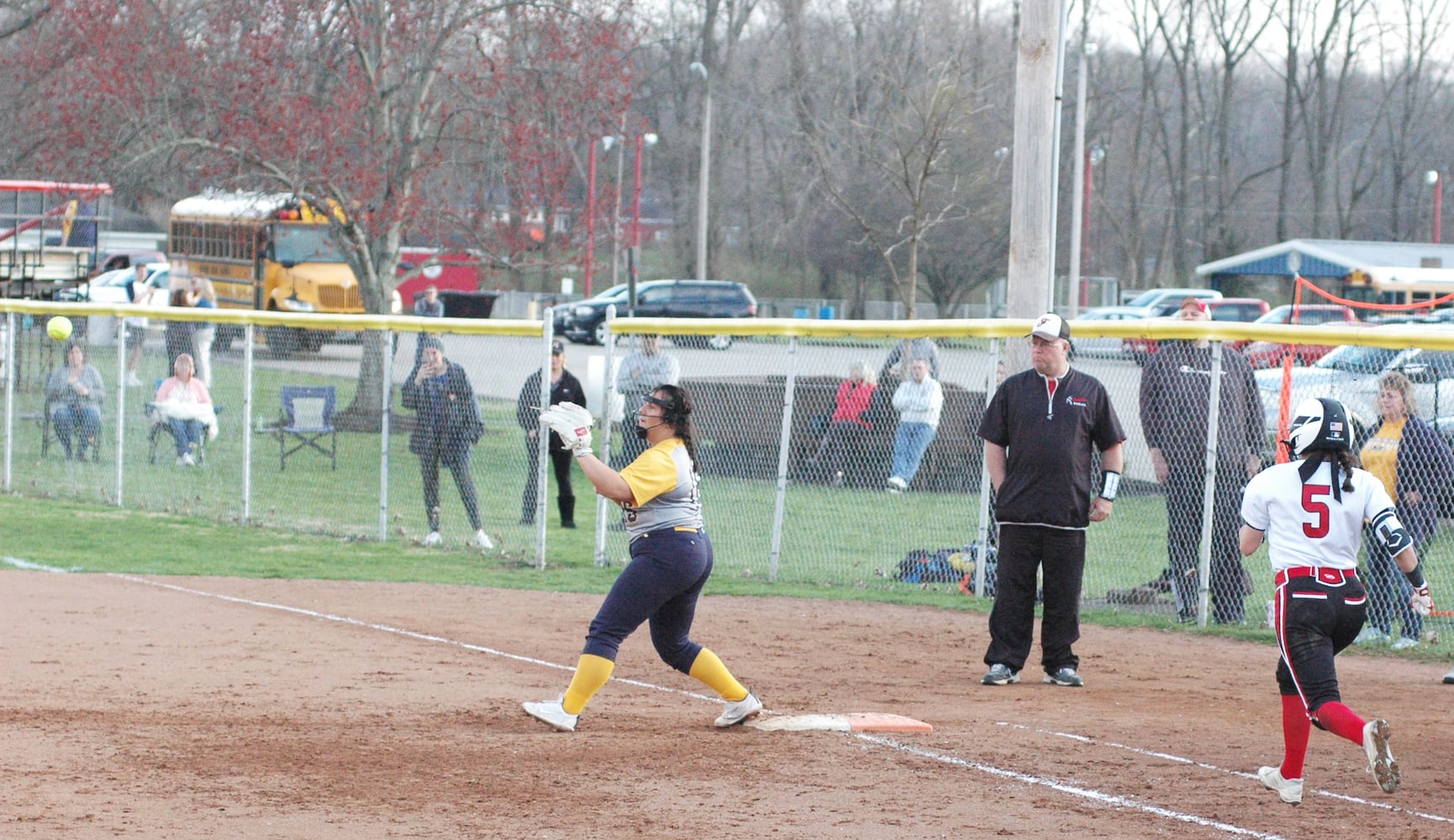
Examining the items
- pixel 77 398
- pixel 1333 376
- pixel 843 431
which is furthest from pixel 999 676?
pixel 77 398

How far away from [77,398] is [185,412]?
1.48 meters

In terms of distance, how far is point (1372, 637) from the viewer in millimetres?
9992

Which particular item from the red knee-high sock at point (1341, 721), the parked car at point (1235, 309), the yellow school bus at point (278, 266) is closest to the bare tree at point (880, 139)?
the parked car at point (1235, 309)

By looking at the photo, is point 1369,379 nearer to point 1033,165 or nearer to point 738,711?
point 1033,165

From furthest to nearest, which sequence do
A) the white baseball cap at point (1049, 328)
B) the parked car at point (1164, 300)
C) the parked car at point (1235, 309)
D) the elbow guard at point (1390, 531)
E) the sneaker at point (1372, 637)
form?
the parked car at point (1164, 300) → the parked car at point (1235, 309) → the sneaker at point (1372, 637) → the white baseball cap at point (1049, 328) → the elbow guard at point (1390, 531)

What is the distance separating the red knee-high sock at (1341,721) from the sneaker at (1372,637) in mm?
4322

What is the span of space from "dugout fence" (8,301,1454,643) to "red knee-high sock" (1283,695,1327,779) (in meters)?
3.53

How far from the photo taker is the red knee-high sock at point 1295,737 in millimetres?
6070

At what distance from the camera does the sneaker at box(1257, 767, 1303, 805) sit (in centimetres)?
608

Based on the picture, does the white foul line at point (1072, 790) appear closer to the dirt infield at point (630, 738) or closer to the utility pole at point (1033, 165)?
the dirt infield at point (630, 738)

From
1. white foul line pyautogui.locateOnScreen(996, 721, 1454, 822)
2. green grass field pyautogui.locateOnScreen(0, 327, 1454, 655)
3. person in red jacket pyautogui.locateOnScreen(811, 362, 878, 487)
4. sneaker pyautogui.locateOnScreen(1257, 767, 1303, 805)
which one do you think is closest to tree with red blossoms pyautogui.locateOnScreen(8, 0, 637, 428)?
green grass field pyautogui.locateOnScreen(0, 327, 1454, 655)

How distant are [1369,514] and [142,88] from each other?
17.5 meters

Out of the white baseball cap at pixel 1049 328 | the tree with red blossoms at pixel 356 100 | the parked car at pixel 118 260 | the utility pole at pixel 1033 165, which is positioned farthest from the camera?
the parked car at pixel 118 260

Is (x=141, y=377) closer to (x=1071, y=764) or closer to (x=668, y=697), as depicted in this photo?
(x=668, y=697)
